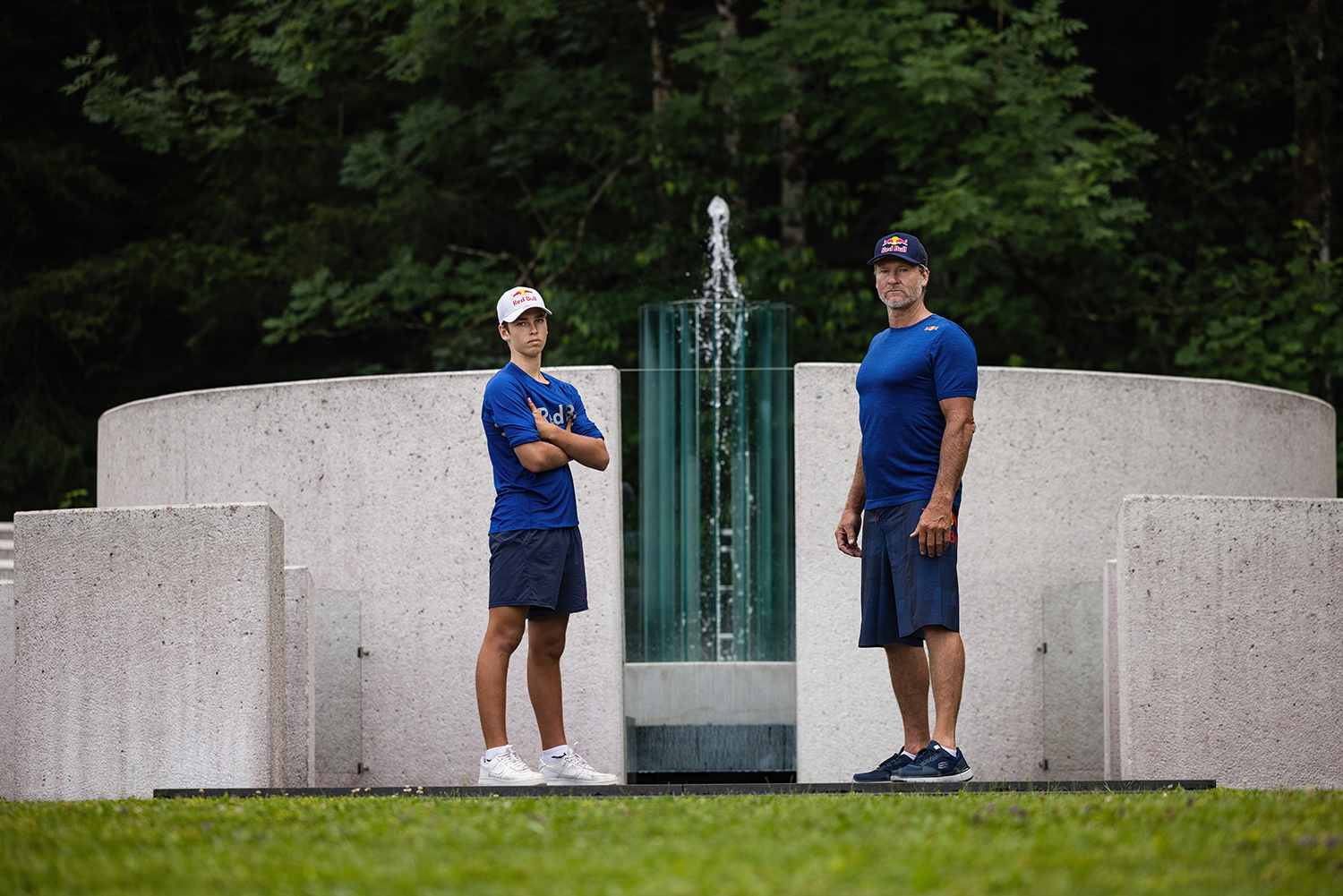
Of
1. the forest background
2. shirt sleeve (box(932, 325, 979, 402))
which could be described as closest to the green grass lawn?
shirt sleeve (box(932, 325, 979, 402))

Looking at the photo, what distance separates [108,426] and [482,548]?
9.55 feet

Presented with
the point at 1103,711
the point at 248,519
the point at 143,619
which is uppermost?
the point at 248,519

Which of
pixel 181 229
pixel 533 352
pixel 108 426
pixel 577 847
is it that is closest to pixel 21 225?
pixel 181 229

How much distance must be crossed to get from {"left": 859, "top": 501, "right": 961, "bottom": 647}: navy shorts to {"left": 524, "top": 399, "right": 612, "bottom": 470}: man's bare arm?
1.00 meters

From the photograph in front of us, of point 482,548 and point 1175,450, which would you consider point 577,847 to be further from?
point 1175,450

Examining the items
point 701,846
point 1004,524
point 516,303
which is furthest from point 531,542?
point 1004,524

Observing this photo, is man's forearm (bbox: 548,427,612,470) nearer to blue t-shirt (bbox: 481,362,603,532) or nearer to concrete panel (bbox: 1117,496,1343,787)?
blue t-shirt (bbox: 481,362,603,532)

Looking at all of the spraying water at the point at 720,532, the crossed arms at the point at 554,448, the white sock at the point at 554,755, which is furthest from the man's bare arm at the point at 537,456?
the spraying water at the point at 720,532

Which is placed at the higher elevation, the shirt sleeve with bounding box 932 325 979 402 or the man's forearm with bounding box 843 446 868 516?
the shirt sleeve with bounding box 932 325 979 402

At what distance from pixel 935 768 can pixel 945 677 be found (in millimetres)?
309

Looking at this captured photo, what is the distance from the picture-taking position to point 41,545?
5543mm

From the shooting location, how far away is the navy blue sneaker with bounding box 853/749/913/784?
15.4 feet

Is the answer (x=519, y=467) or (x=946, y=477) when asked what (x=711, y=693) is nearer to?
(x=519, y=467)

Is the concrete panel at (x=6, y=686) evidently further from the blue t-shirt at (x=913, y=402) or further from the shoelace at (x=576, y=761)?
the blue t-shirt at (x=913, y=402)
